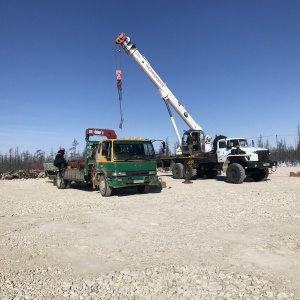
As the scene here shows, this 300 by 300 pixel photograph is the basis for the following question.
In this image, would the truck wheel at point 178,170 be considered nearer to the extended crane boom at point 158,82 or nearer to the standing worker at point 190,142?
the standing worker at point 190,142

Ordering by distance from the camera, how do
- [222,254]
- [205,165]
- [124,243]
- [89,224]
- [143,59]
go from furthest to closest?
[143,59], [205,165], [89,224], [124,243], [222,254]

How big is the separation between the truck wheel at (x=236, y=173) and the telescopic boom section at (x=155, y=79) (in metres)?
6.18

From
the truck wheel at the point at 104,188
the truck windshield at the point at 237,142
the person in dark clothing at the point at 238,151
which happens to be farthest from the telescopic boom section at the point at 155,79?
the truck wheel at the point at 104,188

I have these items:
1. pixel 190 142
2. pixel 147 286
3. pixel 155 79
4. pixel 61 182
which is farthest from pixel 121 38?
pixel 147 286

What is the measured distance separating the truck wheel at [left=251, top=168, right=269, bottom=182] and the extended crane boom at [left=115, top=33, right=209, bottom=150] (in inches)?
198

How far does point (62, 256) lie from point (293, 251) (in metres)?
3.70

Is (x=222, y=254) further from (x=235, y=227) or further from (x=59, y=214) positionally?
(x=59, y=214)

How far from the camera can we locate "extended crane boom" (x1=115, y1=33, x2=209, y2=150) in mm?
20641

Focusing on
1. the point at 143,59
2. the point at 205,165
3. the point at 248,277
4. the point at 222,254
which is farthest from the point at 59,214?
the point at 143,59

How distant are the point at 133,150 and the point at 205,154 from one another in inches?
311

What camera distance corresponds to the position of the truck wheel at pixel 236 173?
16094 millimetres

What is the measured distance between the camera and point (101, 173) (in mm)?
12766

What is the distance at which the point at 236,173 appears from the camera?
16391 millimetres

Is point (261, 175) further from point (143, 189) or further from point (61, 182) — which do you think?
point (61, 182)
